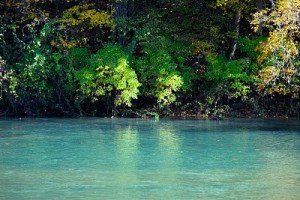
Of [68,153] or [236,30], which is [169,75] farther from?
[68,153]

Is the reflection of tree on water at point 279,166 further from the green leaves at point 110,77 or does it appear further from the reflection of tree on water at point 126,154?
the green leaves at point 110,77

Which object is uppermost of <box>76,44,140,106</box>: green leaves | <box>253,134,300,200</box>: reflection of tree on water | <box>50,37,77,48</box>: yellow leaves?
<box>50,37,77,48</box>: yellow leaves

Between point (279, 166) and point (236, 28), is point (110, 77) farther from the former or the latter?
point (279, 166)

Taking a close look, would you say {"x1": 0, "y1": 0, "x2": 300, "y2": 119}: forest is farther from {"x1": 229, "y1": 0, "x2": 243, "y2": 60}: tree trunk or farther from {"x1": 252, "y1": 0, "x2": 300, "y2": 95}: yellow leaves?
{"x1": 252, "y1": 0, "x2": 300, "y2": 95}: yellow leaves

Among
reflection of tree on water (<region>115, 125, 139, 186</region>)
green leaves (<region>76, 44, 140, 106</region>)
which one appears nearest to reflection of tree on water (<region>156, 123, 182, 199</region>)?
reflection of tree on water (<region>115, 125, 139, 186</region>)

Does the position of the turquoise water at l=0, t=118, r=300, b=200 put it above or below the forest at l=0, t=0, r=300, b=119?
below

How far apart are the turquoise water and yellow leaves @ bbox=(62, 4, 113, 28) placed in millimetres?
3302

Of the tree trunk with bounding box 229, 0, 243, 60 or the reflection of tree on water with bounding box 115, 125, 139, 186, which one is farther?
the tree trunk with bounding box 229, 0, 243, 60

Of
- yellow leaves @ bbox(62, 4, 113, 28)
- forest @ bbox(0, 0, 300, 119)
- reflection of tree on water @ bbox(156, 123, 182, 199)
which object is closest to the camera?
reflection of tree on water @ bbox(156, 123, 182, 199)

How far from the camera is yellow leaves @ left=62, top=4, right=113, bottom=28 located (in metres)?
23.1

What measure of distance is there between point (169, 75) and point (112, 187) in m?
10.9

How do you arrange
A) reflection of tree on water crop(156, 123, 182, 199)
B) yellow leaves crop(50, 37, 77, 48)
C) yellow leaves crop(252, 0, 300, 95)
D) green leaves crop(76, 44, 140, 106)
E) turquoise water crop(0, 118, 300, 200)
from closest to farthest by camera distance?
1. turquoise water crop(0, 118, 300, 200)
2. reflection of tree on water crop(156, 123, 182, 199)
3. yellow leaves crop(252, 0, 300, 95)
4. green leaves crop(76, 44, 140, 106)
5. yellow leaves crop(50, 37, 77, 48)

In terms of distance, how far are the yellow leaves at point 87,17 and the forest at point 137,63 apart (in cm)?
3

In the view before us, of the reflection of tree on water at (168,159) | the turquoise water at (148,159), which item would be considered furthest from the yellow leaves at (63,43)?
the reflection of tree on water at (168,159)
